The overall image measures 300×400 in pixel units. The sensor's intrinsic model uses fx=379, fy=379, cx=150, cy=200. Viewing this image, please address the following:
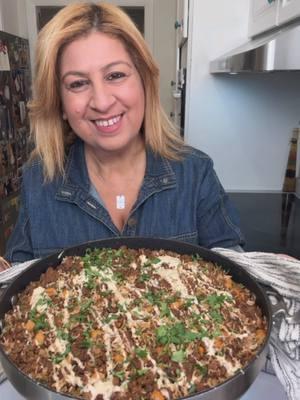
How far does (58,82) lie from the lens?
1016 millimetres

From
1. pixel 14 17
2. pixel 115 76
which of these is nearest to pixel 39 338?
pixel 115 76

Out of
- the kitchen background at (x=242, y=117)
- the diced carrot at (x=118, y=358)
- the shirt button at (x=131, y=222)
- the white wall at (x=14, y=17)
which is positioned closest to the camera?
the diced carrot at (x=118, y=358)

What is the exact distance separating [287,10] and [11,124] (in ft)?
7.06

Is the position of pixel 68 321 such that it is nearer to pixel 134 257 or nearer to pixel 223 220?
pixel 134 257

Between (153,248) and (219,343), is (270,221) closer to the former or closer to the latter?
(153,248)

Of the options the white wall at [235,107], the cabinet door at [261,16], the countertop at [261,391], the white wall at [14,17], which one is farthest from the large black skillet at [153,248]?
the white wall at [14,17]

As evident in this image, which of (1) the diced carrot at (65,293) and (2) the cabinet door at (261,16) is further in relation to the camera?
(2) the cabinet door at (261,16)

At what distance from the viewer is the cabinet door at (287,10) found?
1144 millimetres

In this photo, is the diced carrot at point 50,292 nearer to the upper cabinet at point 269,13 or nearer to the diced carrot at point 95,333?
the diced carrot at point 95,333

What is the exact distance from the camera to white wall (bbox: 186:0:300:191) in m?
1.79

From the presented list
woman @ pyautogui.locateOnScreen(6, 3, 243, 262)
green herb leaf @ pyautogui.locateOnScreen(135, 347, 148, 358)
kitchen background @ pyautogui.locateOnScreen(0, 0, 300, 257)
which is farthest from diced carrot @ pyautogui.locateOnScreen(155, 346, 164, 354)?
kitchen background @ pyautogui.locateOnScreen(0, 0, 300, 257)

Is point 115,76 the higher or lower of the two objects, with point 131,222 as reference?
higher

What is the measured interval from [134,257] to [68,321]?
0.72ft

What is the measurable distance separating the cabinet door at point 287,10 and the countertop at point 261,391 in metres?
1.02
